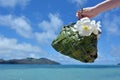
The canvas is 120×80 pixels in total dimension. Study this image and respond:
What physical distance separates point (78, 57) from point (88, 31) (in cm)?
17

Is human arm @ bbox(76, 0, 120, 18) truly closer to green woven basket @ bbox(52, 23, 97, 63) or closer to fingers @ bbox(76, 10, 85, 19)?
fingers @ bbox(76, 10, 85, 19)

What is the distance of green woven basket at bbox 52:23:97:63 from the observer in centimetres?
233

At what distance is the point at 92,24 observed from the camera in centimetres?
235

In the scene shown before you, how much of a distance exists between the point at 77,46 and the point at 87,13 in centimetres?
21

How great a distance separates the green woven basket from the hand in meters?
0.11

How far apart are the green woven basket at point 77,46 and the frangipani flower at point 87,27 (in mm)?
26

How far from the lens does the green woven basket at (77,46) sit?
7.64 feet
